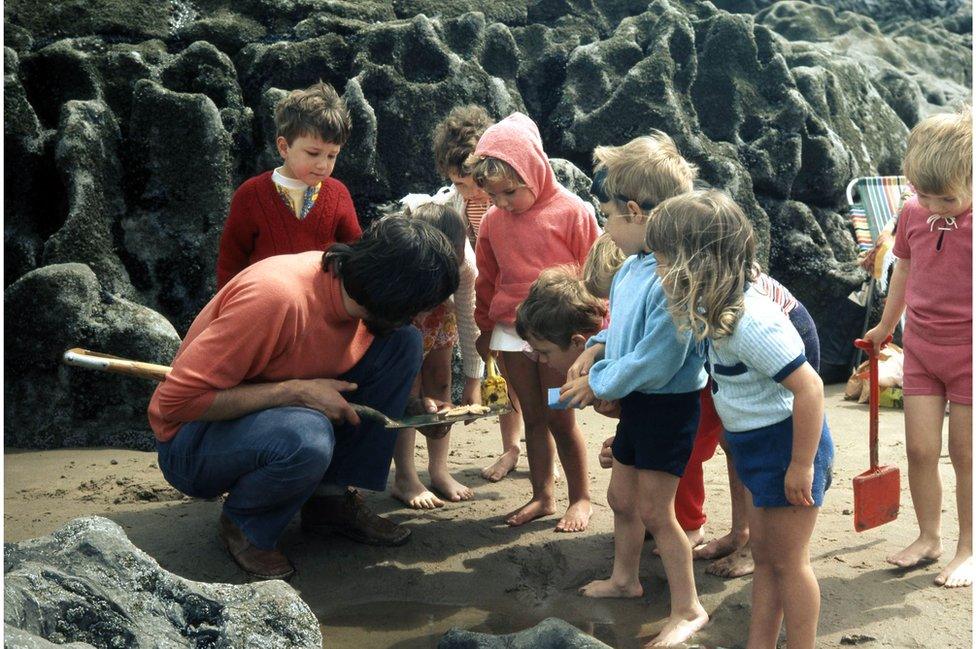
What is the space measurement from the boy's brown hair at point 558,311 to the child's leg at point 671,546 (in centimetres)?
60

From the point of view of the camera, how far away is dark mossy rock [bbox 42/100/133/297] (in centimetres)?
530

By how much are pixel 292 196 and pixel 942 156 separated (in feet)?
8.03

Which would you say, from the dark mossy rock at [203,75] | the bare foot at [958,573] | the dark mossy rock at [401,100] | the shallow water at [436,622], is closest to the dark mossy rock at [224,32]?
the dark mossy rock at [203,75]

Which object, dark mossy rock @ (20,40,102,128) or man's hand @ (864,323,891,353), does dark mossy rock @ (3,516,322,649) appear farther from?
dark mossy rock @ (20,40,102,128)

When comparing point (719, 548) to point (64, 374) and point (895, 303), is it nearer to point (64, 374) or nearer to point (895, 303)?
point (895, 303)

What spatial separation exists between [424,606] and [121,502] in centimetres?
145

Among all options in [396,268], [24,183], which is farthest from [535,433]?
[24,183]

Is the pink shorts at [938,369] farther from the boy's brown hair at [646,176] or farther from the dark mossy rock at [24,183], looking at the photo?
the dark mossy rock at [24,183]

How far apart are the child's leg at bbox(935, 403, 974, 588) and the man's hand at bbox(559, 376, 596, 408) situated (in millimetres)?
1358

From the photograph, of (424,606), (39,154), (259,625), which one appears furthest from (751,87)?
(259,625)

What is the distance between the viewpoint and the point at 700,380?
3186mm

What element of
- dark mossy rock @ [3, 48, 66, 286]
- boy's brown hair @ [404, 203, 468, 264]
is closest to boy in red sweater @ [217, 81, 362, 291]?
boy's brown hair @ [404, 203, 468, 264]

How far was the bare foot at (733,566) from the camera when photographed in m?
3.52

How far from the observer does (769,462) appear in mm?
2793
